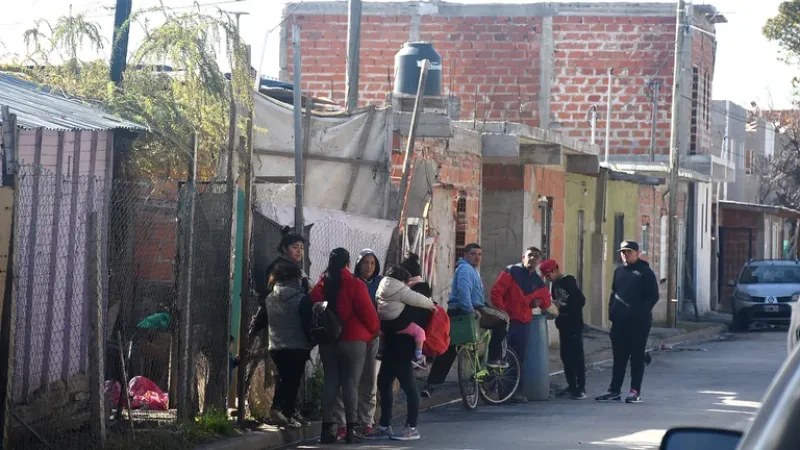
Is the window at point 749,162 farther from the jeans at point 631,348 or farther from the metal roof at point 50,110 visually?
the metal roof at point 50,110

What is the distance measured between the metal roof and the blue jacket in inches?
176

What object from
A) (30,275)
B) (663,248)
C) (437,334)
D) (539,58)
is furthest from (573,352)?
(663,248)

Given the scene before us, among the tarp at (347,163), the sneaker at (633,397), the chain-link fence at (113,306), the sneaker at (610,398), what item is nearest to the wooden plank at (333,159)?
the tarp at (347,163)

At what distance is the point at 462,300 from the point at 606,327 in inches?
598

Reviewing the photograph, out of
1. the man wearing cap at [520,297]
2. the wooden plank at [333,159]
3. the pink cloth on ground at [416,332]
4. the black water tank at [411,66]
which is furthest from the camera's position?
the black water tank at [411,66]

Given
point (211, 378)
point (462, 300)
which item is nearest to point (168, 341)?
point (211, 378)

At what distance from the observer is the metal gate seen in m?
44.8

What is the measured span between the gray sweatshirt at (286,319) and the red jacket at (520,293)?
4.48m

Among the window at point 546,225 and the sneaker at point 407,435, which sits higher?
the window at point 546,225

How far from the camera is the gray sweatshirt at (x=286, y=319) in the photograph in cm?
1108

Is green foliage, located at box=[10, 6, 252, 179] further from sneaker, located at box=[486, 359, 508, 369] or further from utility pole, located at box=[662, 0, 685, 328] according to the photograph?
utility pole, located at box=[662, 0, 685, 328]

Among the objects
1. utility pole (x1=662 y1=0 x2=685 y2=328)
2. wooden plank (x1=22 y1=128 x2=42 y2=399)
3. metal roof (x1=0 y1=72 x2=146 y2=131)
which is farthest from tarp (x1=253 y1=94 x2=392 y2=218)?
utility pole (x1=662 y1=0 x2=685 y2=328)

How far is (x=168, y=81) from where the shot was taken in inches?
517

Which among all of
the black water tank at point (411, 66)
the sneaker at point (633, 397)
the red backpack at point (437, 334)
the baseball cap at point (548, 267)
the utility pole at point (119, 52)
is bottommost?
the sneaker at point (633, 397)
